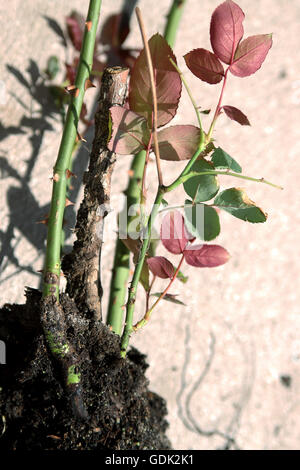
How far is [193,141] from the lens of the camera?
0.46m

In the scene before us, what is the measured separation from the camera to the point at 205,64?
451 mm

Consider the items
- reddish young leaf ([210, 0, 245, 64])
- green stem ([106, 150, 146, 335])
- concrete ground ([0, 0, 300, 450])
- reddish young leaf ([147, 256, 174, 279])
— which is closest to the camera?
reddish young leaf ([210, 0, 245, 64])

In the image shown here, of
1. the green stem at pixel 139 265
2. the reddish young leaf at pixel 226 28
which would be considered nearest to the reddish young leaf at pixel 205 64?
the reddish young leaf at pixel 226 28

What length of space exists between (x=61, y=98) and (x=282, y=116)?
13.7 inches

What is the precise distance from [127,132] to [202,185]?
0.08 meters

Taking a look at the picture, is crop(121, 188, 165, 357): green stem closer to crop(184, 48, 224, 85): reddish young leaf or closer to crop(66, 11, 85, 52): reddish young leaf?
crop(184, 48, 224, 85): reddish young leaf

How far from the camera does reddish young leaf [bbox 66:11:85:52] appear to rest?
670mm

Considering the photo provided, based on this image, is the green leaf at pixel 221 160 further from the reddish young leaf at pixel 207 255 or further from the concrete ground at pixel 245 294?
the concrete ground at pixel 245 294

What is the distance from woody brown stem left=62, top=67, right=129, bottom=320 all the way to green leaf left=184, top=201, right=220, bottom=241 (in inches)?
3.8

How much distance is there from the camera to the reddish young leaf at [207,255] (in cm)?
50

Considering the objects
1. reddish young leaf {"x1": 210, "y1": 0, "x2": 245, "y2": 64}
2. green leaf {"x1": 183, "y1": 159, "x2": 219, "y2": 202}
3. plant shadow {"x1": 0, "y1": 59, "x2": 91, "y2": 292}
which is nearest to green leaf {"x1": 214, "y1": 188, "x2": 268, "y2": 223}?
green leaf {"x1": 183, "y1": 159, "x2": 219, "y2": 202}

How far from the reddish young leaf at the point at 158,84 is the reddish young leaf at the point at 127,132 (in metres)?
0.01
